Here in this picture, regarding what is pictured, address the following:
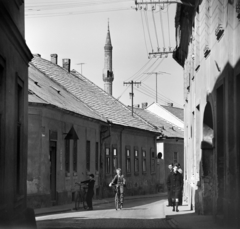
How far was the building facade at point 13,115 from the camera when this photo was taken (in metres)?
12.5

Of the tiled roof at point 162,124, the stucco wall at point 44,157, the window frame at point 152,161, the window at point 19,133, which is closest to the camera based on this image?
the window at point 19,133

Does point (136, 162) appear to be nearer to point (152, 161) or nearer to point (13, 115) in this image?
point (152, 161)

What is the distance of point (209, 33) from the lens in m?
19.8

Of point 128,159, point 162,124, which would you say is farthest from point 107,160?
point 162,124

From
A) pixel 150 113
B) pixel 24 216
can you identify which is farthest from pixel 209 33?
pixel 150 113

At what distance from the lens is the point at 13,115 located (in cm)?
1363

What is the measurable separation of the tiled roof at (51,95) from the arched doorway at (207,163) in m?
7.72

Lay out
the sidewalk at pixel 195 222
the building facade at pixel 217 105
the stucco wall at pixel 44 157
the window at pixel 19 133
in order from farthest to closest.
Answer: the stucco wall at pixel 44 157 → the sidewalk at pixel 195 222 → the building facade at pixel 217 105 → the window at pixel 19 133

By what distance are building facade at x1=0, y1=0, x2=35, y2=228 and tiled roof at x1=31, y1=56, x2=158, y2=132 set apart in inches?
841

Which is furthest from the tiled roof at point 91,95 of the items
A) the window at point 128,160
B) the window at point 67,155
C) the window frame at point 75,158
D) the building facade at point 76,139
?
the window at point 67,155

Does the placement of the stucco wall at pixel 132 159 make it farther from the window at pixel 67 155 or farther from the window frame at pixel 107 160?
the window at pixel 67 155

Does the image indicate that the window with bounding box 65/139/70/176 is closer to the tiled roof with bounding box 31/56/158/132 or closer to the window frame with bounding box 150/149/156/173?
the tiled roof with bounding box 31/56/158/132

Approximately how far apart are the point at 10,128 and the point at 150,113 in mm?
56525

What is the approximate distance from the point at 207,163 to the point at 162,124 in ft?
141
